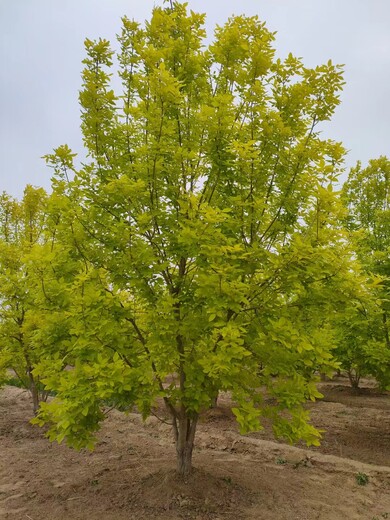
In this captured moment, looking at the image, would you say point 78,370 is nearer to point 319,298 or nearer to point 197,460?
point 319,298

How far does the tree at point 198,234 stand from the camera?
4145mm

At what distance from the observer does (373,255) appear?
29.3 ft

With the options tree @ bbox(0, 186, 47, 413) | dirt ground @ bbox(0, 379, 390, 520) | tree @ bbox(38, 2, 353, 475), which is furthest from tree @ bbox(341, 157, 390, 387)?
tree @ bbox(0, 186, 47, 413)

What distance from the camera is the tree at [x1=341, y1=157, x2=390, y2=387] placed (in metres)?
8.10

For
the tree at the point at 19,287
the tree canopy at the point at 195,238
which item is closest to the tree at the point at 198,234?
the tree canopy at the point at 195,238

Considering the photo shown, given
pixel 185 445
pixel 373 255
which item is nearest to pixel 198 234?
pixel 185 445

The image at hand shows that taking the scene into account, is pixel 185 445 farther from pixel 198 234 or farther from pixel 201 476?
pixel 198 234

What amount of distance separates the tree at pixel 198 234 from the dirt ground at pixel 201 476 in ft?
3.93

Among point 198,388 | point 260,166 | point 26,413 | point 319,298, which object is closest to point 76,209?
point 260,166

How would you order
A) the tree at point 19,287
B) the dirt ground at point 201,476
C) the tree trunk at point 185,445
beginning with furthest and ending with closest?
the tree at point 19,287 < the tree trunk at point 185,445 < the dirt ground at point 201,476

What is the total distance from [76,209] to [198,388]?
2.48 m

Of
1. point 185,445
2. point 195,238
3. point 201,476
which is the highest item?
point 195,238

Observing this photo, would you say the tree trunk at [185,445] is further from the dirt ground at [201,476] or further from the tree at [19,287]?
the tree at [19,287]

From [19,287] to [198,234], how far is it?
5.10 metres
